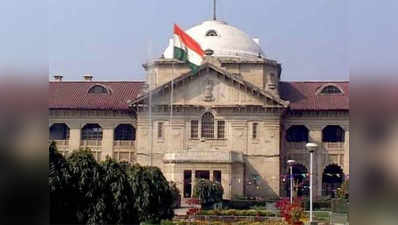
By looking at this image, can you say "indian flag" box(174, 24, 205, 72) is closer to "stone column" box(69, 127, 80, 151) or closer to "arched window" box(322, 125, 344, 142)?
"stone column" box(69, 127, 80, 151)

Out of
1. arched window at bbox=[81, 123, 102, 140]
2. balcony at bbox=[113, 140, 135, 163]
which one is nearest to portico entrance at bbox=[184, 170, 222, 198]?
balcony at bbox=[113, 140, 135, 163]

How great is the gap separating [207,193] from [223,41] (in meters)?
18.6

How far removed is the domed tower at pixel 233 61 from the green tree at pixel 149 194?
27.7m

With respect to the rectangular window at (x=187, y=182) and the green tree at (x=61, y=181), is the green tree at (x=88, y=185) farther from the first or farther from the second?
Result: the rectangular window at (x=187, y=182)

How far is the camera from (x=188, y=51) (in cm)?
5672

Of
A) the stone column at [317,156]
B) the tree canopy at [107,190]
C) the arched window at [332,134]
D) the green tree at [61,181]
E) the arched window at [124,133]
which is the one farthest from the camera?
the arched window at [124,133]

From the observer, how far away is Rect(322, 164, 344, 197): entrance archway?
5831 centimetres

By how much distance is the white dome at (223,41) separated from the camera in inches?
2387

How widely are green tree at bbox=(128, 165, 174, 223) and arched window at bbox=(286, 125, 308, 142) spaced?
29436 millimetres

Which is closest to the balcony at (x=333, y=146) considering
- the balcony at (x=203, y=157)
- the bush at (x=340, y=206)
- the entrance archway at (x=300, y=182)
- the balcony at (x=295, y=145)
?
the balcony at (x=295, y=145)

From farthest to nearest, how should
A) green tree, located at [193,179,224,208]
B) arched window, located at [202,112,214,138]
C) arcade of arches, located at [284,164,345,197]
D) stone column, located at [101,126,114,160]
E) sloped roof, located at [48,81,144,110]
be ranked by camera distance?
stone column, located at [101,126,114,160] < sloped roof, located at [48,81,144,110] < arcade of arches, located at [284,164,345,197] < arched window, located at [202,112,214,138] < green tree, located at [193,179,224,208]

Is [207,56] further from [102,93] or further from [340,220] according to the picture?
[340,220]

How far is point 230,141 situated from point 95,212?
3397 cm

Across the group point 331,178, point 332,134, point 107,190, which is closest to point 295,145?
point 332,134
